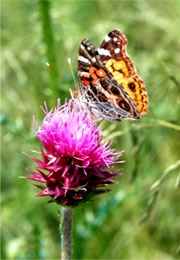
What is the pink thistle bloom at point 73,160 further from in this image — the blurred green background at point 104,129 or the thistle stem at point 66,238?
the blurred green background at point 104,129

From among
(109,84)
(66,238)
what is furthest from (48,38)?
(66,238)

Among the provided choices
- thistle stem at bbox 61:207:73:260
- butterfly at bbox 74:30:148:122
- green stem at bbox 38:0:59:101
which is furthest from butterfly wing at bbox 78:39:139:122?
green stem at bbox 38:0:59:101

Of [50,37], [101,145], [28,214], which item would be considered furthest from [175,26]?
[101,145]

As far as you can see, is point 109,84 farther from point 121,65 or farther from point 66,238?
point 66,238

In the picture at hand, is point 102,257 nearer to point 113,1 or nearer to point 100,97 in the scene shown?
point 100,97

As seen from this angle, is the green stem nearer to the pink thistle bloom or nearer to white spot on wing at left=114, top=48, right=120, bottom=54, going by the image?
white spot on wing at left=114, top=48, right=120, bottom=54

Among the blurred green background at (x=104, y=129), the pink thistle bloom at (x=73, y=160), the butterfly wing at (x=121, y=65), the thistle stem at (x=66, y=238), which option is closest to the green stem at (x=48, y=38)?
the blurred green background at (x=104, y=129)
